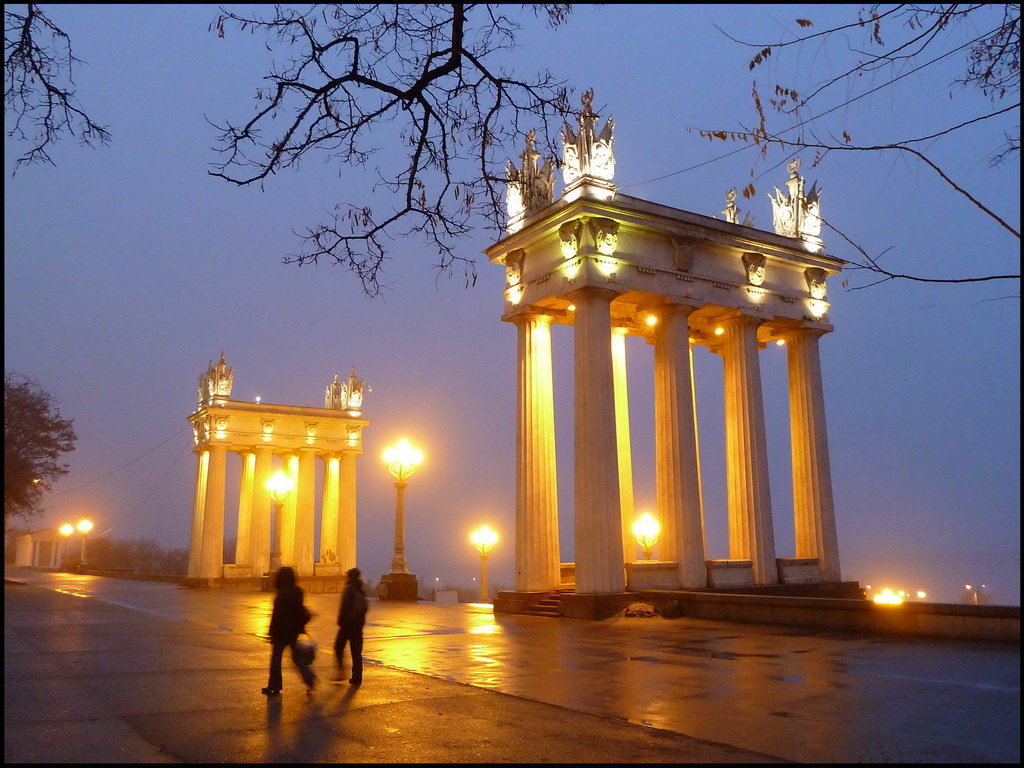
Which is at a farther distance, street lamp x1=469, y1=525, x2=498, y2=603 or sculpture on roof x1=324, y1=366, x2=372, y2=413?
sculpture on roof x1=324, y1=366, x2=372, y2=413

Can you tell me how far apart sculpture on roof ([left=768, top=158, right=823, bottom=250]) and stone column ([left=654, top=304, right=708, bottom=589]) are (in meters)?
6.34

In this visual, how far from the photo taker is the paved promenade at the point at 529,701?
692cm

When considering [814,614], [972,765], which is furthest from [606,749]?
[814,614]

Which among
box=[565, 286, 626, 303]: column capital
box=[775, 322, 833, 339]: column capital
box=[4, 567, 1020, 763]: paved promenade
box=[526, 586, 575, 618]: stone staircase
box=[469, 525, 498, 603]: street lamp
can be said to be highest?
box=[775, 322, 833, 339]: column capital

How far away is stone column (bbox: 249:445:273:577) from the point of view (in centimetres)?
4788

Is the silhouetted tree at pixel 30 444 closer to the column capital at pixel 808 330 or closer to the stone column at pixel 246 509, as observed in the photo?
the stone column at pixel 246 509

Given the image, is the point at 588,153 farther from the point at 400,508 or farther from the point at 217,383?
the point at 217,383

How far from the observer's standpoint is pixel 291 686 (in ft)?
33.5

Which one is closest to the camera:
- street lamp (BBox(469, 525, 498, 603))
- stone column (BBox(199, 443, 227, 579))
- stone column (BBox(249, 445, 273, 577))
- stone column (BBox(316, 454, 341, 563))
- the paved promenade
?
the paved promenade

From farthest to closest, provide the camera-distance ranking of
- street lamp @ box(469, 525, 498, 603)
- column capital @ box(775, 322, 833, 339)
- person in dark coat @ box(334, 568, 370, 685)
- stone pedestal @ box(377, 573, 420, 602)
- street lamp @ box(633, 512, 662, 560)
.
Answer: street lamp @ box(469, 525, 498, 603) → stone pedestal @ box(377, 573, 420, 602) → street lamp @ box(633, 512, 662, 560) → column capital @ box(775, 322, 833, 339) → person in dark coat @ box(334, 568, 370, 685)

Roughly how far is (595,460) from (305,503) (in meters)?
32.9

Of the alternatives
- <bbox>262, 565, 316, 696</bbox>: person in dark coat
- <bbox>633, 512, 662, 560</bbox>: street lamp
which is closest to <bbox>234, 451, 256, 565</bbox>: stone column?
<bbox>633, 512, 662, 560</bbox>: street lamp

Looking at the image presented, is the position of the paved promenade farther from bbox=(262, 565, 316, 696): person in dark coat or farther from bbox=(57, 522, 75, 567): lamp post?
bbox=(57, 522, 75, 567): lamp post

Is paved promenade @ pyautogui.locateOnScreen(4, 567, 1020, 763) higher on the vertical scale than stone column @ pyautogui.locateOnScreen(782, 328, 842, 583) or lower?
lower
